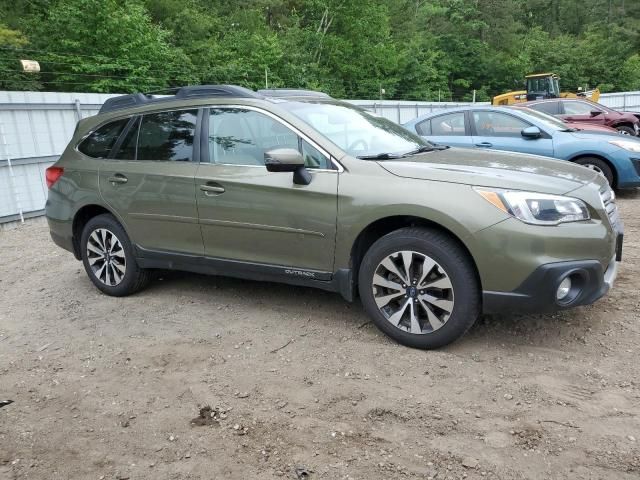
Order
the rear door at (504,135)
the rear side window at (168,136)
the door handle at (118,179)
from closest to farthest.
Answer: the rear side window at (168,136) < the door handle at (118,179) < the rear door at (504,135)

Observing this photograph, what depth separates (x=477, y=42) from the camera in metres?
44.9

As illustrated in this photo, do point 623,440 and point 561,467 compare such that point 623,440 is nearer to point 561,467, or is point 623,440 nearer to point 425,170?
point 561,467

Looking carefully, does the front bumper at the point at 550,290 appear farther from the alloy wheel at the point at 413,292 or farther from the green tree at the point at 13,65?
the green tree at the point at 13,65

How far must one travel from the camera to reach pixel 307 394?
326 centimetres

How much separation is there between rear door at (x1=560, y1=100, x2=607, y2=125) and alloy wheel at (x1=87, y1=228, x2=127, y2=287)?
10779mm

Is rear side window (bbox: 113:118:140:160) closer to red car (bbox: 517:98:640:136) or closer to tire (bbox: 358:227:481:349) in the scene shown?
tire (bbox: 358:227:481:349)

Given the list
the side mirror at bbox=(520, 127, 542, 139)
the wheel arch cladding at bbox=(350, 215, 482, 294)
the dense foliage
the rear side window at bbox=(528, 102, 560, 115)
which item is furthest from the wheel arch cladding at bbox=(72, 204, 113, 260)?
the dense foliage

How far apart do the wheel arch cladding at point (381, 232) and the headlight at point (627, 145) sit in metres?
5.88

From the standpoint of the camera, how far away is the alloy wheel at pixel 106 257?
16.4ft

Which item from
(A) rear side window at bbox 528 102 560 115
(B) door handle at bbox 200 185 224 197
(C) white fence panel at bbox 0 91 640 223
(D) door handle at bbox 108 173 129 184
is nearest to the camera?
(B) door handle at bbox 200 185 224 197

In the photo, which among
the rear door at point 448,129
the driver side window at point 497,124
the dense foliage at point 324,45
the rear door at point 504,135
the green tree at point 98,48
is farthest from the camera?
the dense foliage at point 324,45

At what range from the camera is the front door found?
3.88m

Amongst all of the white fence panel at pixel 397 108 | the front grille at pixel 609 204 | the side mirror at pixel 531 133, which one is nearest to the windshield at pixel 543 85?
the white fence panel at pixel 397 108

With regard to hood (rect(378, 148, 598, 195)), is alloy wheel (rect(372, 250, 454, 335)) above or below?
below
